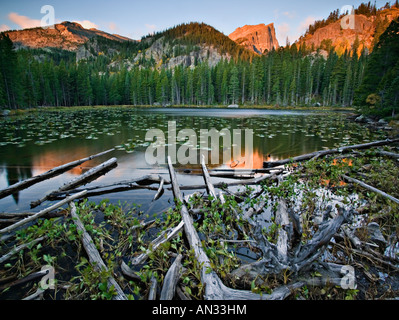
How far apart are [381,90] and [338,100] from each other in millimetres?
59886

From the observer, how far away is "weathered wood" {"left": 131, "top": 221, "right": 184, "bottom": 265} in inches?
106

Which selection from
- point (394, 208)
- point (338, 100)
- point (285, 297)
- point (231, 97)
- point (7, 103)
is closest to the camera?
point (285, 297)

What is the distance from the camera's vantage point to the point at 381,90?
24781 mm

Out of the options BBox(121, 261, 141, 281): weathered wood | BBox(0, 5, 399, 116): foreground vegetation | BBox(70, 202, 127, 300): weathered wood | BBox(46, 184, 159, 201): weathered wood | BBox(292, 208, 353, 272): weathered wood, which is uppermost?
BBox(0, 5, 399, 116): foreground vegetation

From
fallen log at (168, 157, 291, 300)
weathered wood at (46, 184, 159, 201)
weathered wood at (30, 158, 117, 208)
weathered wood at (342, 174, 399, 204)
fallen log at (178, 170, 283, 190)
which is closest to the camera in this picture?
fallen log at (168, 157, 291, 300)

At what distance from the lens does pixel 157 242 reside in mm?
3057

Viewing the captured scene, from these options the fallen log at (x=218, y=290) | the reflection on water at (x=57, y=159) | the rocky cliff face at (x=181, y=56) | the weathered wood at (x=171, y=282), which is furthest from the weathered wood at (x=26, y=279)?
the rocky cliff face at (x=181, y=56)

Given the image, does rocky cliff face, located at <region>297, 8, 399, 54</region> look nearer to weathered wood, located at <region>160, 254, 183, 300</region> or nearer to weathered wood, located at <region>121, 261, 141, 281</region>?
weathered wood, located at <region>160, 254, 183, 300</region>

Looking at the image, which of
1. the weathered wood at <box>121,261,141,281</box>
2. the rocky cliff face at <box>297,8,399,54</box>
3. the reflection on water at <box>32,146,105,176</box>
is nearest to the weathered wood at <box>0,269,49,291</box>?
the weathered wood at <box>121,261,141,281</box>

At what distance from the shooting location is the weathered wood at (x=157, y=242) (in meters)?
2.71

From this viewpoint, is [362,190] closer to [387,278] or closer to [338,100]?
[387,278]

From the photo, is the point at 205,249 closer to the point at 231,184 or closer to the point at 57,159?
the point at 231,184

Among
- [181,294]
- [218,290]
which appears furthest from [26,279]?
[218,290]

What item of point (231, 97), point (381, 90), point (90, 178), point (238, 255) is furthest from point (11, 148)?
point (231, 97)
